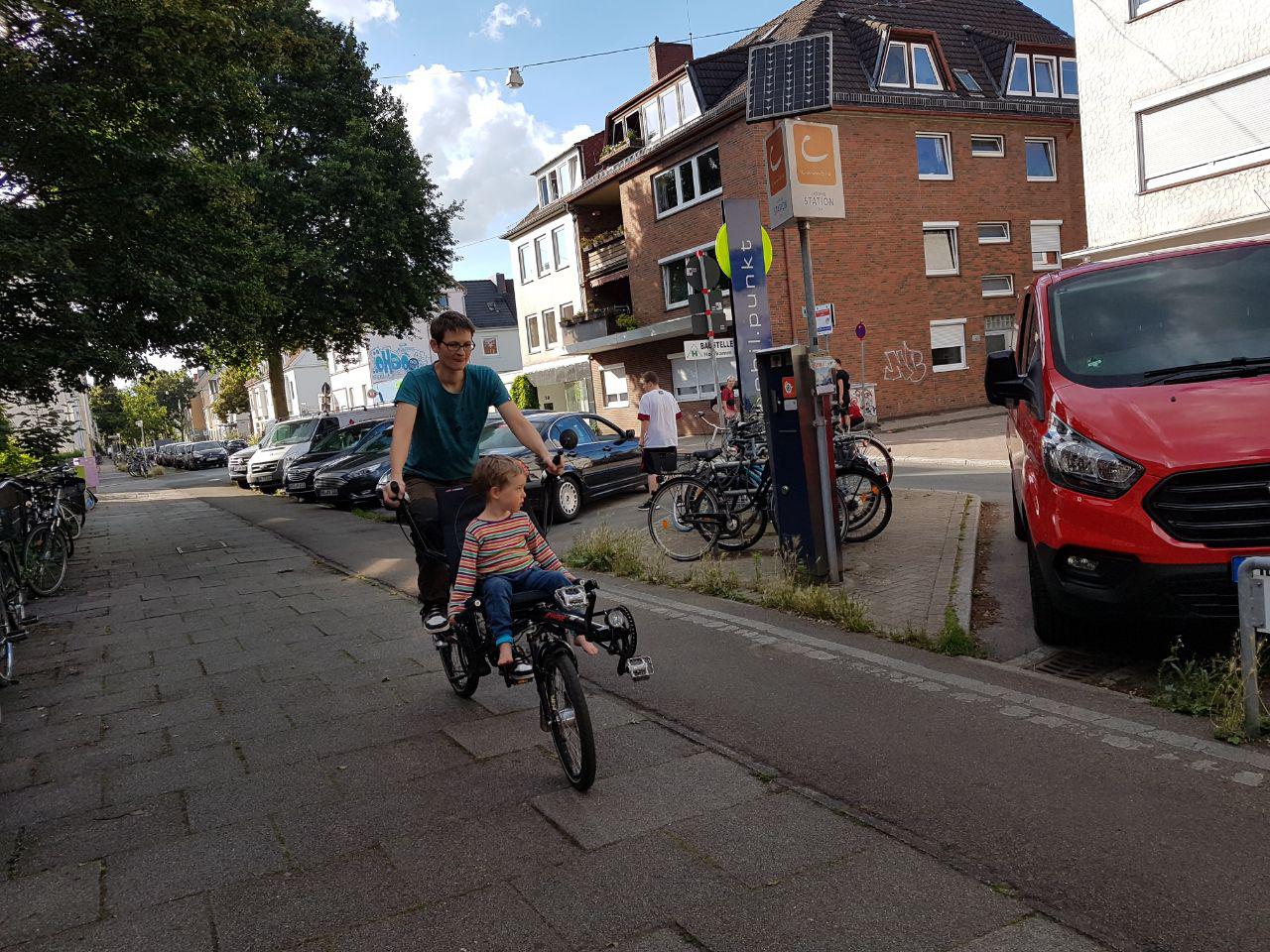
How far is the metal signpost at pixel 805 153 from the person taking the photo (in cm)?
692

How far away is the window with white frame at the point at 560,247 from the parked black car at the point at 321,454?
17.9 m

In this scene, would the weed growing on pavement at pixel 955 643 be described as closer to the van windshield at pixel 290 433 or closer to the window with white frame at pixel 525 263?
the van windshield at pixel 290 433

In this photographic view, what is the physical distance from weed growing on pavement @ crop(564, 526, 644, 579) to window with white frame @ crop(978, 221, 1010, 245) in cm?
2372

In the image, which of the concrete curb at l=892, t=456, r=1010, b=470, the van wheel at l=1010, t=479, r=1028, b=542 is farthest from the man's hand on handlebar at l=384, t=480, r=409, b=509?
the concrete curb at l=892, t=456, r=1010, b=470

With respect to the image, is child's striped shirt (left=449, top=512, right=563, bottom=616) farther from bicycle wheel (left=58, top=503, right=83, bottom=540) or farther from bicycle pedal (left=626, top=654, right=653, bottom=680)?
bicycle wheel (left=58, top=503, right=83, bottom=540)

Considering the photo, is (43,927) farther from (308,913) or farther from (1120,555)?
(1120,555)

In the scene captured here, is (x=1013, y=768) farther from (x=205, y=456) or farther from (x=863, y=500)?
(x=205, y=456)

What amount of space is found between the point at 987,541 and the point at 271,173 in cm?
1942

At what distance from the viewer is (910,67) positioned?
1077 inches

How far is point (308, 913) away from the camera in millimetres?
2848

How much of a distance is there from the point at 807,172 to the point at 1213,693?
188 inches

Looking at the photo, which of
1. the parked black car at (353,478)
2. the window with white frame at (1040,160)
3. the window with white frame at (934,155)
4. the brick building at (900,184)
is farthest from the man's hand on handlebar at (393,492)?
the window with white frame at (1040,160)

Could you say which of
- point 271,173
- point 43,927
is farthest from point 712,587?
point 271,173

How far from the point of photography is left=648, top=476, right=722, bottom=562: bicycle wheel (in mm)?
8430
